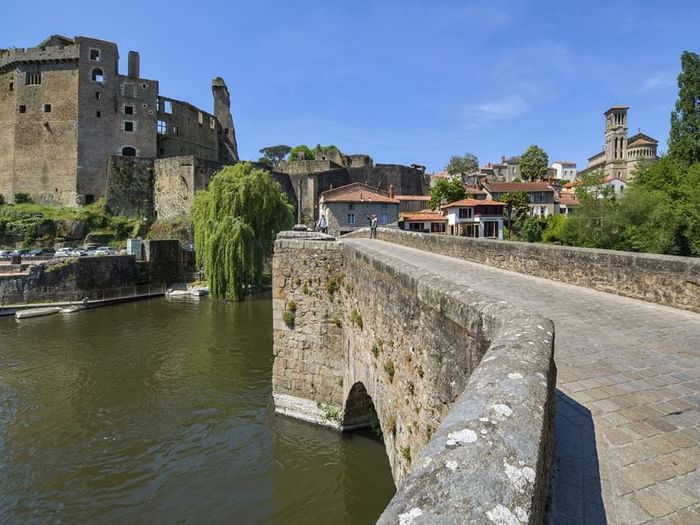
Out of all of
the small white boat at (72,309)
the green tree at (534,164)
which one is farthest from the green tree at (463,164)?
the small white boat at (72,309)

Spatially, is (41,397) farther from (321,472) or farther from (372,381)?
(372,381)

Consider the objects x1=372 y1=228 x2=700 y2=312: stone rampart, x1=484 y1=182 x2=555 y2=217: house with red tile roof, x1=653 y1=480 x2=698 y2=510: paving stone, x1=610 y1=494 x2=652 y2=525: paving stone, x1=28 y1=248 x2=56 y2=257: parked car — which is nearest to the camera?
x1=610 y1=494 x2=652 y2=525: paving stone

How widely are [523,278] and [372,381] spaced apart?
4336mm

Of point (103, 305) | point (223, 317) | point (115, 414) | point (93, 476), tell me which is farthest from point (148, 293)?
point (93, 476)

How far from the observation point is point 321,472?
9.40 m

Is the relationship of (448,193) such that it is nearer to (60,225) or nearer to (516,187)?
(516,187)

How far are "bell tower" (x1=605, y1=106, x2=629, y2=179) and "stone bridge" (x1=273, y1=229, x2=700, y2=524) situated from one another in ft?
300

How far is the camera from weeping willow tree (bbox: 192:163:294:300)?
26.5 m

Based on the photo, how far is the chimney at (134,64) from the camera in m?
48.9

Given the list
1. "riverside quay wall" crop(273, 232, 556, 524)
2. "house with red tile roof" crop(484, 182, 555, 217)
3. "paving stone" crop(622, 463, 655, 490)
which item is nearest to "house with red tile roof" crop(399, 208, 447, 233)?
"house with red tile roof" crop(484, 182, 555, 217)

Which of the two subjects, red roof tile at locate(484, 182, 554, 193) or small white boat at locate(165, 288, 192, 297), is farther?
red roof tile at locate(484, 182, 554, 193)

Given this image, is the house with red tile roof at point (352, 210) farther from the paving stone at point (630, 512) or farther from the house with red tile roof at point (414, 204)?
the paving stone at point (630, 512)

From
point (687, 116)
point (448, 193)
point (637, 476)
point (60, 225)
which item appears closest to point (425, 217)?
point (448, 193)

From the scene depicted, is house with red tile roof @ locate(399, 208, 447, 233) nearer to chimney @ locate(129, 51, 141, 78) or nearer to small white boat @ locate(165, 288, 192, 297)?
small white boat @ locate(165, 288, 192, 297)
